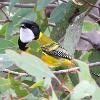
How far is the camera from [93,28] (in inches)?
107

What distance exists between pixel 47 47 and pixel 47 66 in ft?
4.00

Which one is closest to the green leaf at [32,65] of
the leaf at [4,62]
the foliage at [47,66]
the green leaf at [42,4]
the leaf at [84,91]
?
the foliage at [47,66]

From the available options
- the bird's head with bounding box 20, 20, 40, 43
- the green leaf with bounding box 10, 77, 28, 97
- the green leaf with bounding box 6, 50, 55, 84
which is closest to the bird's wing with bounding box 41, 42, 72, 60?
the bird's head with bounding box 20, 20, 40, 43

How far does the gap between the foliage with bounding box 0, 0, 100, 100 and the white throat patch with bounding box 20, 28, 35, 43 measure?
3.0 inches

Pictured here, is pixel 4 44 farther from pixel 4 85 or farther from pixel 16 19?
pixel 4 85

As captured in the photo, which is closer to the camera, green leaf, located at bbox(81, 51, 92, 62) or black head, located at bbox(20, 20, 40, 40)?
green leaf, located at bbox(81, 51, 92, 62)

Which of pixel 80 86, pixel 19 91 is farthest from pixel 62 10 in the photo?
pixel 80 86

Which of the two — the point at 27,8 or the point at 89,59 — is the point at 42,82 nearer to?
the point at 89,59

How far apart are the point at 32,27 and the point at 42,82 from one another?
1310 mm

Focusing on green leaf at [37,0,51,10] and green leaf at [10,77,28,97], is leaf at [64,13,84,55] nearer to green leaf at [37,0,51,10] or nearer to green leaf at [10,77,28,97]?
green leaf at [37,0,51,10]

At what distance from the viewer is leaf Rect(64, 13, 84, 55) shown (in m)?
2.26

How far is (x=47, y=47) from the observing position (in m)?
2.66

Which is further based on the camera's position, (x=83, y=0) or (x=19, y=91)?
(x=83, y=0)

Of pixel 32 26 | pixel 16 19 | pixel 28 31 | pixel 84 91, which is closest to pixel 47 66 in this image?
pixel 84 91
